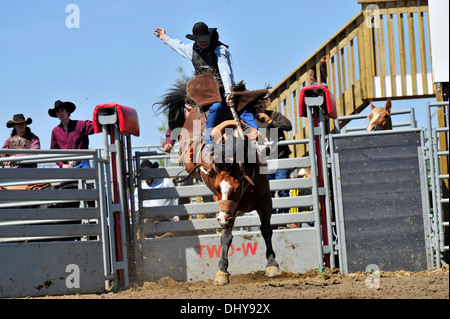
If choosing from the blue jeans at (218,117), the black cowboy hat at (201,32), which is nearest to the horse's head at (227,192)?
the blue jeans at (218,117)

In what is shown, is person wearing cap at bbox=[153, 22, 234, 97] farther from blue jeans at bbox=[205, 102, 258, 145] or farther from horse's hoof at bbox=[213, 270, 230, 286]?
horse's hoof at bbox=[213, 270, 230, 286]

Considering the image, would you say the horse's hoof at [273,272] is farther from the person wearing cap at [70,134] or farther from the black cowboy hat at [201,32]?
the person wearing cap at [70,134]

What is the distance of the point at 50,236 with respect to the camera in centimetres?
812

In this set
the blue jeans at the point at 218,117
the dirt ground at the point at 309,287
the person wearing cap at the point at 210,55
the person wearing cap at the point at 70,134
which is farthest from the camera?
the person wearing cap at the point at 70,134

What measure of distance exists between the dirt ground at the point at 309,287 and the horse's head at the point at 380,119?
2.57m

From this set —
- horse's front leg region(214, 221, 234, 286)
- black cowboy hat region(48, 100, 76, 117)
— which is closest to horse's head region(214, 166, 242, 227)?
horse's front leg region(214, 221, 234, 286)

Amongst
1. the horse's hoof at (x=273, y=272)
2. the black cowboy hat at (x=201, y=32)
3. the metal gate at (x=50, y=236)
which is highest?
the black cowboy hat at (x=201, y=32)

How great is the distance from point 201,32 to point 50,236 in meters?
3.17

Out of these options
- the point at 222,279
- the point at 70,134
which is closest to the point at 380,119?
the point at 222,279

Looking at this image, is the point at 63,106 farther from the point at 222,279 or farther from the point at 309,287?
the point at 309,287

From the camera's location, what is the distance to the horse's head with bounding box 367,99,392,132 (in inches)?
405

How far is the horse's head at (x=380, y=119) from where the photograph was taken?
1028 cm

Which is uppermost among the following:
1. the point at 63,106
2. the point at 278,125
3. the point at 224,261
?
the point at 63,106

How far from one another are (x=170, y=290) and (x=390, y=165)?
3.21 meters
